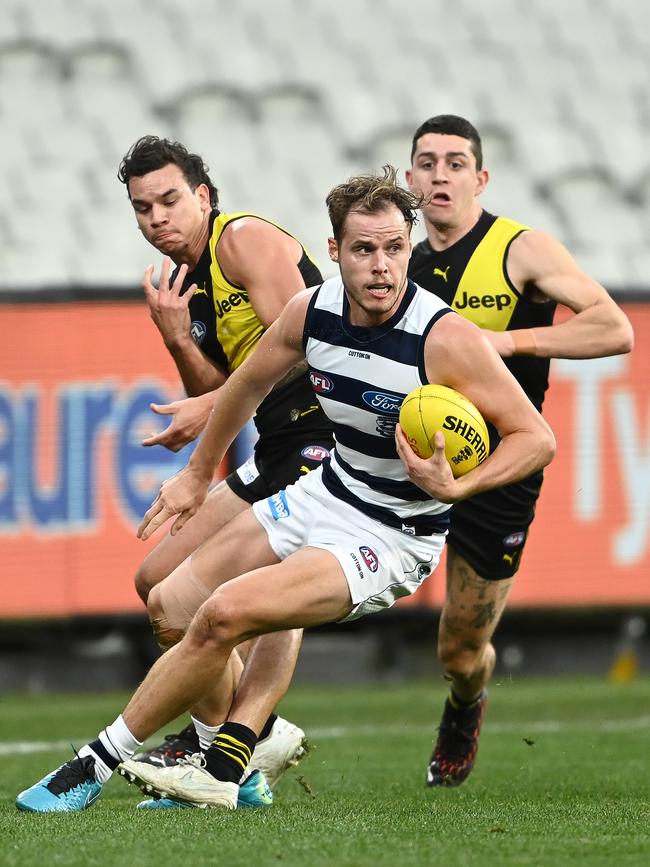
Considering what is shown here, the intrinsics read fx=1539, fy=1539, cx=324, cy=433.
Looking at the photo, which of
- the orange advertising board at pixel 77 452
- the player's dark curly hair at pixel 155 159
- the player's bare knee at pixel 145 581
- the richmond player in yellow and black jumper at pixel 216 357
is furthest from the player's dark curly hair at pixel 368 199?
the orange advertising board at pixel 77 452

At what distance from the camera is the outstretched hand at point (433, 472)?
4.88 m

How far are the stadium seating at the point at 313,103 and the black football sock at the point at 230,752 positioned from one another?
8.20 meters

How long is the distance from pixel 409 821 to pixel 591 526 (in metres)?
6.94

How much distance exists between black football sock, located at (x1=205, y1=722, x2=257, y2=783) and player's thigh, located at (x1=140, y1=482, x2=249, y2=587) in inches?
31.9

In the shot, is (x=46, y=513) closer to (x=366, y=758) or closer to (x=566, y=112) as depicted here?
(x=366, y=758)

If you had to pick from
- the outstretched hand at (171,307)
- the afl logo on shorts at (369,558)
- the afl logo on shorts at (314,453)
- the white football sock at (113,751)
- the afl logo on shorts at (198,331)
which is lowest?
the white football sock at (113,751)

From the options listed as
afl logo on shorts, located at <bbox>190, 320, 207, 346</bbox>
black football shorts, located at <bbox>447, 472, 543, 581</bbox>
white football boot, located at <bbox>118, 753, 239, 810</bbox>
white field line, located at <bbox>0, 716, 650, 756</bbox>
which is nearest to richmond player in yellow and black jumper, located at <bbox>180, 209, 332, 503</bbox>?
afl logo on shorts, located at <bbox>190, 320, 207, 346</bbox>

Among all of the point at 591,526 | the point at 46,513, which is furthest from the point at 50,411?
the point at 591,526

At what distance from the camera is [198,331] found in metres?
6.37

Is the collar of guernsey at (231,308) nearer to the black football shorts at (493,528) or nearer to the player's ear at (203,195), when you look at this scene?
the player's ear at (203,195)

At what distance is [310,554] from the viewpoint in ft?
17.4

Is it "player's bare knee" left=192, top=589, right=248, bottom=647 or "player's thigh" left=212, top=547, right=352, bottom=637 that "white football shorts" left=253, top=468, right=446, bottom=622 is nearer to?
"player's thigh" left=212, top=547, right=352, bottom=637

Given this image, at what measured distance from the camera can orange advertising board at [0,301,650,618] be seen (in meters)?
11.3

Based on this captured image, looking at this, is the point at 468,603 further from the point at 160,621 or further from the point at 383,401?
the point at 383,401
